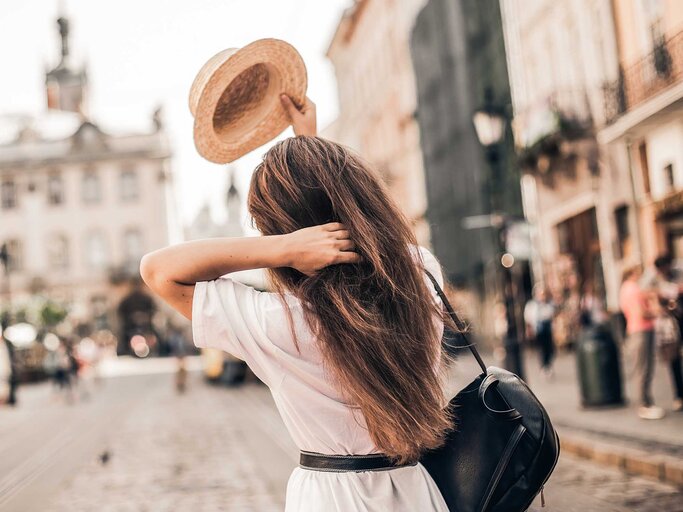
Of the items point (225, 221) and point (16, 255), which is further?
point (225, 221)

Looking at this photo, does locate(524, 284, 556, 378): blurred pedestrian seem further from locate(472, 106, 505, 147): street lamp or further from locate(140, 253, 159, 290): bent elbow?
locate(140, 253, 159, 290): bent elbow

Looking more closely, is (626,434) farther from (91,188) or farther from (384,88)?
(91,188)

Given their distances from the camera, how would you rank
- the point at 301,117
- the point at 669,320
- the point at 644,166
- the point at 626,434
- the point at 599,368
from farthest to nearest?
the point at 644,166 < the point at 599,368 < the point at 669,320 < the point at 626,434 < the point at 301,117

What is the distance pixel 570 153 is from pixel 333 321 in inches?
871

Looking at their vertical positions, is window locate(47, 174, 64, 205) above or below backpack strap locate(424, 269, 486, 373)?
above

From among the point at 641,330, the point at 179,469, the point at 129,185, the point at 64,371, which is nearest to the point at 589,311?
the point at 641,330

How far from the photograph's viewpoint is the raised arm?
Result: 209 cm

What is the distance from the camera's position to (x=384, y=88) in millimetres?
46938

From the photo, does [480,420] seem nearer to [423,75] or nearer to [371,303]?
[371,303]

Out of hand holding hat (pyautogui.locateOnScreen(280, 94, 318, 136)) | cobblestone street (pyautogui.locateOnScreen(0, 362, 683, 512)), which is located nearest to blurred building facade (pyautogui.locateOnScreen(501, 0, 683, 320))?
cobblestone street (pyautogui.locateOnScreen(0, 362, 683, 512))

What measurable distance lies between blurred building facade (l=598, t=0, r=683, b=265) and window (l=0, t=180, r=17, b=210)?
5375 cm

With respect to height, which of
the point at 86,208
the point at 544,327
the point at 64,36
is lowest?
the point at 544,327

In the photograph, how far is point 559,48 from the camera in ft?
80.3

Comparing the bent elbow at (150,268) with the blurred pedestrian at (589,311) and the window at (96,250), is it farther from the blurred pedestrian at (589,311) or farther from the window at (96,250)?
the window at (96,250)
